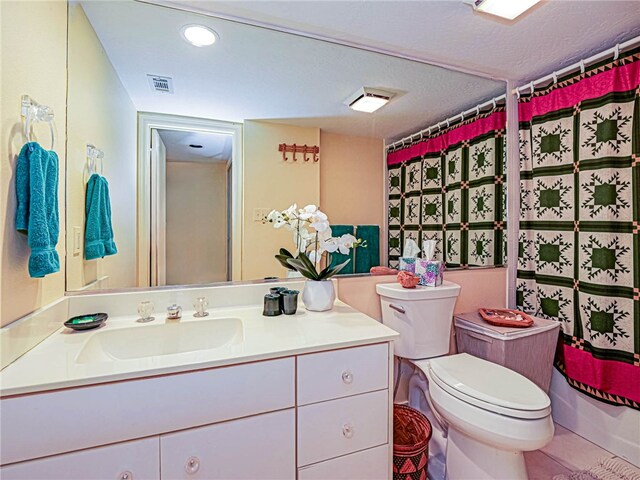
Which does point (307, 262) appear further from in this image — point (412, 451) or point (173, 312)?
point (412, 451)

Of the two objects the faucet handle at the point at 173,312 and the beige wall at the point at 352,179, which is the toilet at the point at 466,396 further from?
the faucet handle at the point at 173,312

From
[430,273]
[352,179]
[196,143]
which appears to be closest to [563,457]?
[430,273]

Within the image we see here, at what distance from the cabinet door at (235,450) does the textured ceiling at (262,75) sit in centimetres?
123

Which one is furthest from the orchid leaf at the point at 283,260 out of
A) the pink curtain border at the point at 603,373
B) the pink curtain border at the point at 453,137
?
the pink curtain border at the point at 603,373

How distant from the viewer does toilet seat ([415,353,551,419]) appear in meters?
1.10

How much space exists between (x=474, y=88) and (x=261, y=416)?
2089 mm

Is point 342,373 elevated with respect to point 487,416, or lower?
elevated

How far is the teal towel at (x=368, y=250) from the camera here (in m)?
1.67

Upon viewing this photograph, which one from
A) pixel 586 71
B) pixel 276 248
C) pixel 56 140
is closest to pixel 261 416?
pixel 276 248

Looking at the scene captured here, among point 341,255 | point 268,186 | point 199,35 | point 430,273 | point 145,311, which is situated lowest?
point 145,311

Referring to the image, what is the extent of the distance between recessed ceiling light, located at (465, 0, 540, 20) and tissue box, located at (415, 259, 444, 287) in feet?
3.82

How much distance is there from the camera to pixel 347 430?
1.07 meters

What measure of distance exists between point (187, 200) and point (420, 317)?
1.23 metres

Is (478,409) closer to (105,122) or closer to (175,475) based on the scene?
(175,475)
